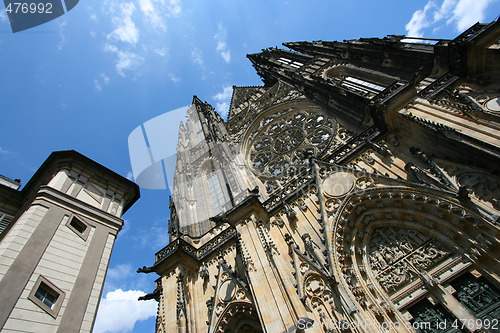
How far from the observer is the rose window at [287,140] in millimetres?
13125

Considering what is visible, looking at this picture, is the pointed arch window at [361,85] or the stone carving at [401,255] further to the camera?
the pointed arch window at [361,85]

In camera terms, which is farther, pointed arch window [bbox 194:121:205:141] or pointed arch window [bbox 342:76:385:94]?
pointed arch window [bbox 194:121:205:141]

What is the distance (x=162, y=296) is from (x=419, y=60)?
43.4ft

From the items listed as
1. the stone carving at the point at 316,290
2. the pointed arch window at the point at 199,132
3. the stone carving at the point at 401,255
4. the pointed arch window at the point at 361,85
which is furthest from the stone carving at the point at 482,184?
the pointed arch window at the point at 199,132

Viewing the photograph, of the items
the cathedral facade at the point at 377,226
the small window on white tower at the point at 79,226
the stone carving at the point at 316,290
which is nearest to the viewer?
the cathedral facade at the point at 377,226

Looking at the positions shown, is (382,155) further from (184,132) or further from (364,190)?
(184,132)

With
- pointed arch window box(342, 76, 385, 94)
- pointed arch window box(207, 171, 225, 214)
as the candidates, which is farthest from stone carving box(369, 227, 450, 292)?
pointed arch window box(207, 171, 225, 214)

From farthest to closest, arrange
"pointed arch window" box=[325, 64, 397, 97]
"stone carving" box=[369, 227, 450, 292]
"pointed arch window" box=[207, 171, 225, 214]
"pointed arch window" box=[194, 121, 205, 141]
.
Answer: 1. "pointed arch window" box=[194, 121, 205, 141]
2. "pointed arch window" box=[207, 171, 225, 214]
3. "pointed arch window" box=[325, 64, 397, 97]
4. "stone carving" box=[369, 227, 450, 292]

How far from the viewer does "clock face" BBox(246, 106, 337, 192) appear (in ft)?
42.9

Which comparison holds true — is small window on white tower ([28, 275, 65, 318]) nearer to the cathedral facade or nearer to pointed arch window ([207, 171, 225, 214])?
the cathedral facade

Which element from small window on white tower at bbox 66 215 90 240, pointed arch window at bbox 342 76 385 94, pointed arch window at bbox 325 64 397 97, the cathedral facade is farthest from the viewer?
pointed arch window at bbox 342 76 385 94

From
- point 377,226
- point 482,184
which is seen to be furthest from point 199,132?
point 482,184

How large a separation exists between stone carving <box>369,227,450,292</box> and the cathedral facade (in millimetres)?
30

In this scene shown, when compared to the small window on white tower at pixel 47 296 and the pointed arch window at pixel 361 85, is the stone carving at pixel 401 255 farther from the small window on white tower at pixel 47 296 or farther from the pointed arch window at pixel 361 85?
the small window on white tower at pixel 47 296
